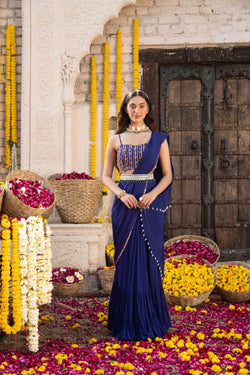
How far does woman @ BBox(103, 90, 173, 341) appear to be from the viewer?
3.53 meters

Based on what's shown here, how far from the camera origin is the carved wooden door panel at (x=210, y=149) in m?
6.35

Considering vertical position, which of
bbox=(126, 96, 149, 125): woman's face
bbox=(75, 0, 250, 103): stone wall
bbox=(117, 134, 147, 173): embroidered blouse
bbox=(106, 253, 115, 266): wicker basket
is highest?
bbox=(75, 0, 250, 103): stone wall

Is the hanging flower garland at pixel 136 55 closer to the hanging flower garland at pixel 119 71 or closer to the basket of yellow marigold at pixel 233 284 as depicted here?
the hanging flower garland at pixel 119 71

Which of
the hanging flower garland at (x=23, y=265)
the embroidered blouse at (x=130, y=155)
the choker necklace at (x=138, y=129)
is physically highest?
the choker necklace at (x=138, y=129)

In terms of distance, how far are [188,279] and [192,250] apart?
1.01 m

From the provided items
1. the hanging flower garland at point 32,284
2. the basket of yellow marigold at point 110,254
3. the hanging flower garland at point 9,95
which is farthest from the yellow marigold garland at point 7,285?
the hanging flower garland at point 9,95

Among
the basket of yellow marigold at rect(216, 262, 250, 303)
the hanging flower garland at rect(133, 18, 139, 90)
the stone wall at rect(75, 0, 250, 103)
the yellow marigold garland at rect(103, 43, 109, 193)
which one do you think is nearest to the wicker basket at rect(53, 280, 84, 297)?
the basket of yellow marigold at rect(216, 262, 250, 303)

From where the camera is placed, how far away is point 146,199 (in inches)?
138

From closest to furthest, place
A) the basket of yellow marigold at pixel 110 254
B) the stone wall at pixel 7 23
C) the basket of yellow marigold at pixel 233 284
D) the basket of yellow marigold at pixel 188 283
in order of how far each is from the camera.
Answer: the basket of yellow marigold at pixel 188 283 → the basket of yellow marigold at pixel 233 284 → the basket of yellow marigold at pixel 110 254 → the stone wall at pixel 7 23

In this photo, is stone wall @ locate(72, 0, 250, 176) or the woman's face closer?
the woman's face

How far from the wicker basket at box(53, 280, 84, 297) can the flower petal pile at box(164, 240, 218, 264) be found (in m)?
1.17

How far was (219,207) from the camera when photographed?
637cm

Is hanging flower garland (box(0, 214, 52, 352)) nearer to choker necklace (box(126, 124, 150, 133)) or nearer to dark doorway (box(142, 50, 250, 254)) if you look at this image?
choker necklace (box(126, 124, 150, 133))

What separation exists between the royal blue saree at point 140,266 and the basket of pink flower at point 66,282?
4.35 ft
